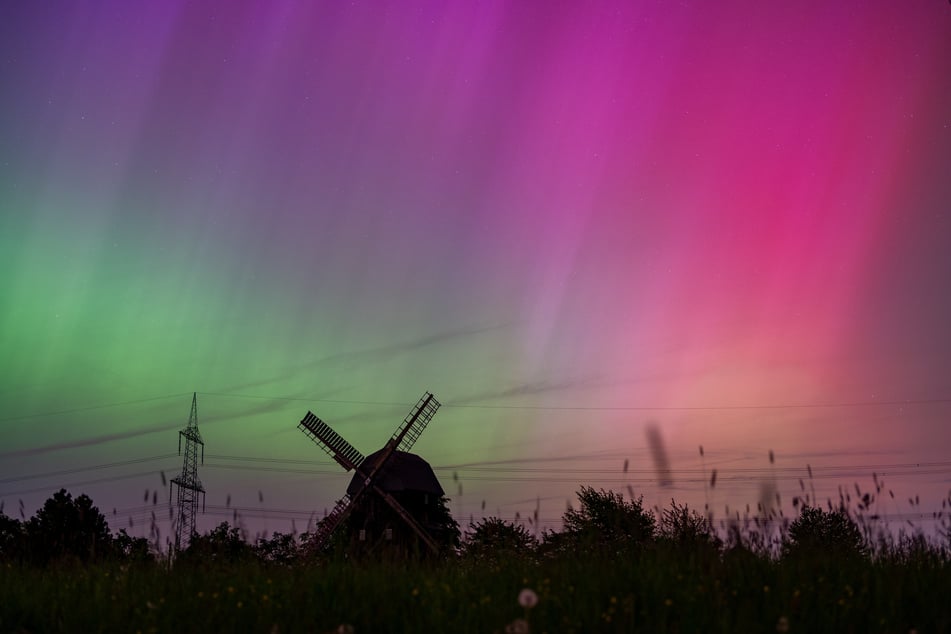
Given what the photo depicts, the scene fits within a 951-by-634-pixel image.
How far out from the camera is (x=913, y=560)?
928cm

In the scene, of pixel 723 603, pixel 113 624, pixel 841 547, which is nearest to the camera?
pixel 723 603

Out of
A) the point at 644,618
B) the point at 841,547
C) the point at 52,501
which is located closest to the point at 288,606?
the point at 644,618

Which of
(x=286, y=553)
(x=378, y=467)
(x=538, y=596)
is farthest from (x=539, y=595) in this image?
(x=378, y=467)

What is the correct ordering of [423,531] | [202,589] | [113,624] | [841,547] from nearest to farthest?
[113,624], [202,589], [841,547], [423,531]

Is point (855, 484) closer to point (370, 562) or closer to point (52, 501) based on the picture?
point (370, 562)

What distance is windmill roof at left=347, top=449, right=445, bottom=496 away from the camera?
50.8m

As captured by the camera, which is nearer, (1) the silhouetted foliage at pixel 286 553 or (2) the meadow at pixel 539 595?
(2) the meadow at pixel 539 595

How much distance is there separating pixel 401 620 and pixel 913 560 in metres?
5.61

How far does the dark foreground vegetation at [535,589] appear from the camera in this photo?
25.0 ft

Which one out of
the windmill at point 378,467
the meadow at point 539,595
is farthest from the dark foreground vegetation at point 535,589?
the windmill at point 378,467

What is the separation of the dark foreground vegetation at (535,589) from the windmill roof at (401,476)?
133 ft

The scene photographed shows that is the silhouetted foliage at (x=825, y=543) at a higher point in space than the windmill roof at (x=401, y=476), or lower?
lower

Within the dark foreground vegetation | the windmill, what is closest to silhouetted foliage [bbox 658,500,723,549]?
the dark foreground vegetation

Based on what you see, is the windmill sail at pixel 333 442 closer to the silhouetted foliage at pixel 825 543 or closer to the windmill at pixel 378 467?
the windmill at pixel 378 467
